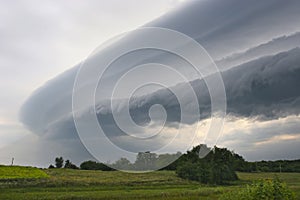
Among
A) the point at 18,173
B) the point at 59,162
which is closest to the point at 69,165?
the point at 59,162

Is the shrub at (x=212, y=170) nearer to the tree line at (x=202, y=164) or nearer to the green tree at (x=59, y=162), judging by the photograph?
the tree line at (x=202, y=164)

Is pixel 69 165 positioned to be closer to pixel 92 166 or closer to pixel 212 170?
pixel 92 166

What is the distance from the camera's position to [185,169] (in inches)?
3575

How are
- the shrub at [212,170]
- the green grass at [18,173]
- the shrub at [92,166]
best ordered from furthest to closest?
the shrub at [92,166]
the shrub at [212,170]
the green grass at [18,173]

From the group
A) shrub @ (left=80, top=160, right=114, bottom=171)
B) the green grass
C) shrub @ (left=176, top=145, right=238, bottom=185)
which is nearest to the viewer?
the green grass

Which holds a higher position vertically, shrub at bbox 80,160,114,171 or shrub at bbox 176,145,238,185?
shrub at bbox 80,160,114,171

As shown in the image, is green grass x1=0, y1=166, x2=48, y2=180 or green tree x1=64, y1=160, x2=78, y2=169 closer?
green grass x1=0, y1=166, x2=48, y2=180

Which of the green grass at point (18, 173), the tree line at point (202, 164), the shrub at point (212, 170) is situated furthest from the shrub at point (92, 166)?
the green grass at point (18, 173)

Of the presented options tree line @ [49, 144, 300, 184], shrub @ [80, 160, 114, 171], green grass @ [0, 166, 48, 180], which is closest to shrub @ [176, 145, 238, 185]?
tree line @ [49, 144, 300, 184]

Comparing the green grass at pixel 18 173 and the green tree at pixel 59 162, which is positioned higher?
the green tree at pixel 59 162

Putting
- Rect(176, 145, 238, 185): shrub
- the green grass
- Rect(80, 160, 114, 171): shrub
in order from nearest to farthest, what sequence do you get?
the green grass → Rect(176, 145, 238, 185): shrub → Rect(80, 160, 114, 171): shrub

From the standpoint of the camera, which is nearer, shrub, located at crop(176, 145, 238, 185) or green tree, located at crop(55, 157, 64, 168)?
shrub, located at crop(176, 145, 238, 185)

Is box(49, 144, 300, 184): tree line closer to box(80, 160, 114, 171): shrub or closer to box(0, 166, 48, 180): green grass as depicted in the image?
box(80, 160, 114, 171): shrub

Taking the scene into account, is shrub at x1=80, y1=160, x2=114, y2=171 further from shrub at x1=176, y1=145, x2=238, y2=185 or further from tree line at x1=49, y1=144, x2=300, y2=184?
shrub at x1=176, y1=145, x2=238, y2=185
